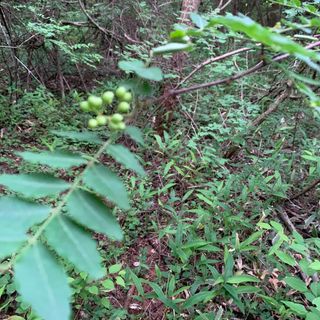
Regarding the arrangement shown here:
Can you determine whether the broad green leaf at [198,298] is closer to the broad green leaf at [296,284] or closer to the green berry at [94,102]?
the broad green leaf at [296,284]

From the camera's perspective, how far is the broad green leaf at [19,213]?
0.49 metres

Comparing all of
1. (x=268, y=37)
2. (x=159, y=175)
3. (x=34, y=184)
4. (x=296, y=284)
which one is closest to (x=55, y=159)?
(x=34, y=184)

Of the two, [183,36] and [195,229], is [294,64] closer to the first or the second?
[195,229]

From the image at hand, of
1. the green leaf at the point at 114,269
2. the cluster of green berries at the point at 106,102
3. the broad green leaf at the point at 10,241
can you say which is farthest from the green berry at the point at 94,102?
the green leaf at the point at 114,269

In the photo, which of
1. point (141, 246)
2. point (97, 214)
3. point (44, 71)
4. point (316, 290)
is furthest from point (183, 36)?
point (44, 71)

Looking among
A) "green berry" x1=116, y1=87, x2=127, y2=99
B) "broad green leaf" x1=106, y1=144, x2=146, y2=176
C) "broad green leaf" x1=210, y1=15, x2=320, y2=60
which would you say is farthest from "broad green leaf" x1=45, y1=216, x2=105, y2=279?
"broad green leaf" x1=210, y1=15, x2=320, y2=60

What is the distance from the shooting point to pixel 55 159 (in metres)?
0.58

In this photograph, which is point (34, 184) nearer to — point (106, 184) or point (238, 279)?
point (106, 184)

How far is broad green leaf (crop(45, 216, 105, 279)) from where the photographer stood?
46cm

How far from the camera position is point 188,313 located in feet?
6.48

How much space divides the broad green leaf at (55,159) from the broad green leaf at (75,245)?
0.31 ft

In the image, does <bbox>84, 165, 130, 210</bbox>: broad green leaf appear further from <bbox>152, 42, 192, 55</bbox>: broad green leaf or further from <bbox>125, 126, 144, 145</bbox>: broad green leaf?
<bbox>152, 42, 192, 55</bbox>: broad green leaf

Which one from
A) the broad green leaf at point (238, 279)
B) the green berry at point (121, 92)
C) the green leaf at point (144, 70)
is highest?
the green leaf at point (144, 70)

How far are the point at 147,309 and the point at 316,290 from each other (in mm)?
895
